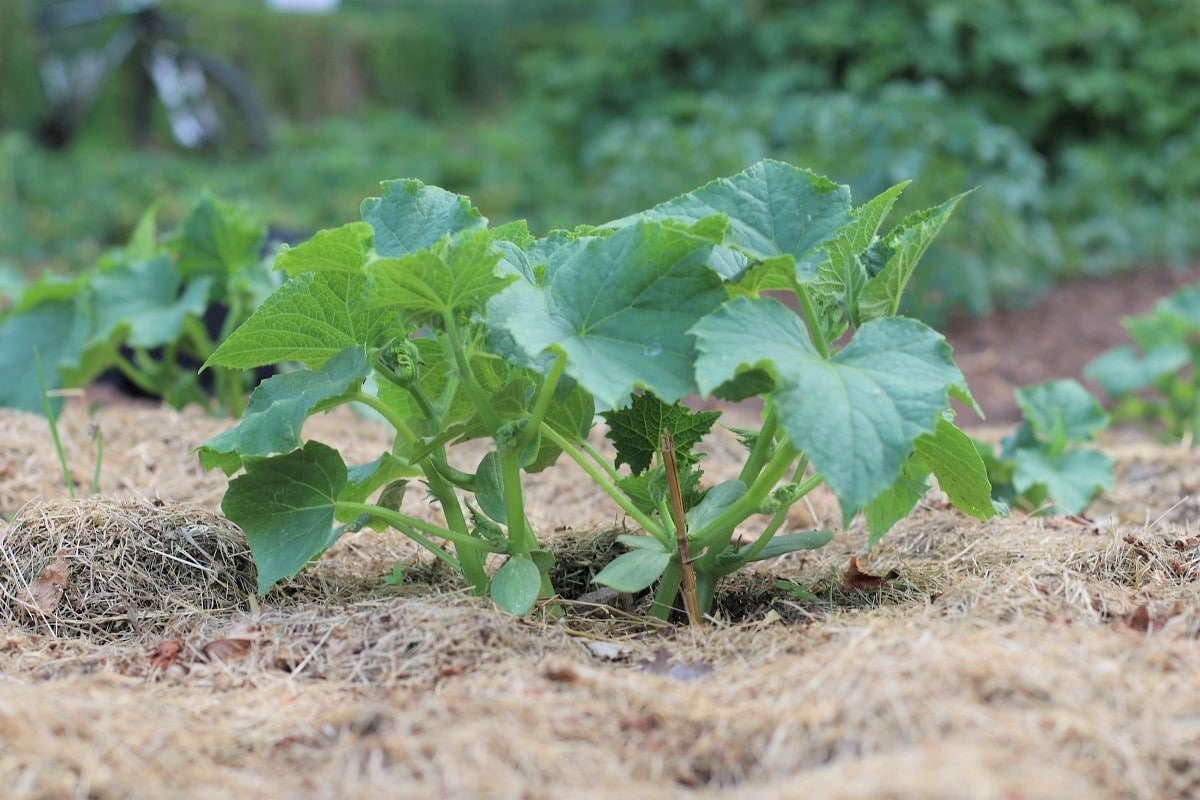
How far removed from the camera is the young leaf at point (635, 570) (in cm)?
159

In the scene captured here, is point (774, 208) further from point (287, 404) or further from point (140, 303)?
point (140, 303)

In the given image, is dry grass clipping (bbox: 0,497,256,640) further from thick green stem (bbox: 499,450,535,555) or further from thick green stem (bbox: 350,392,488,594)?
thick green stem (bbox: 499,450,535,555)

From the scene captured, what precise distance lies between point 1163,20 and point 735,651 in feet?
24.4

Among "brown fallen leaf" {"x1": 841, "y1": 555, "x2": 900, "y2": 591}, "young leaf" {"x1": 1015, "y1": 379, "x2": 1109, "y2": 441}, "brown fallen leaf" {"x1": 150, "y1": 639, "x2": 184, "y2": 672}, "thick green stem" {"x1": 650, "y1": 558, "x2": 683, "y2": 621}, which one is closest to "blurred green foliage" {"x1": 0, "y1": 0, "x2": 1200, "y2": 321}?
"young leaf" {"x1": 1015, "y1": 379, "x2": 1109, "y2": 441}

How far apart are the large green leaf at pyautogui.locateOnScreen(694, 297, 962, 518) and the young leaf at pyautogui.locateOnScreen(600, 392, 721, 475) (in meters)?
0.25

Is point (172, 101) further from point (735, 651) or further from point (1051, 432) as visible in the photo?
point (735, 651)

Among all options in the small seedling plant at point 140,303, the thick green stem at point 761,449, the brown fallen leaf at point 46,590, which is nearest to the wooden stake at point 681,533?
the thick green stem at point 761,449

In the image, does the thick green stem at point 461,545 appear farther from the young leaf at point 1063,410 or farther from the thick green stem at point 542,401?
the young leaf at point 1063,410

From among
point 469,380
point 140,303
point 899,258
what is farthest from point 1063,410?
point 140,303

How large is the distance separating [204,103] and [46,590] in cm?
756

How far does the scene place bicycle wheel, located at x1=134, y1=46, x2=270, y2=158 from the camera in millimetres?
8258

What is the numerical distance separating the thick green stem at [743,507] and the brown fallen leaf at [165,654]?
0.78 meters

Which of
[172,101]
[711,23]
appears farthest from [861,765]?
[172,101]

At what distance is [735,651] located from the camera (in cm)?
153
